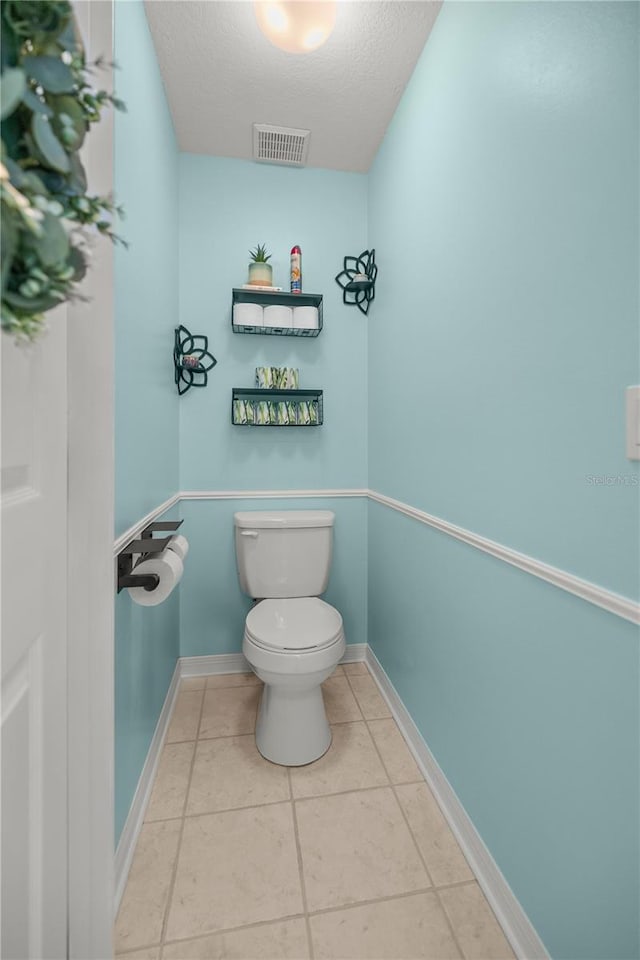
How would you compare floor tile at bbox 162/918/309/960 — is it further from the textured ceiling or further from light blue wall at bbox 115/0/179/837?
the textured ceiling

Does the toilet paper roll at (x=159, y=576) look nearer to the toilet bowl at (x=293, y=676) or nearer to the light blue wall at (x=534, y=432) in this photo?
the toilet bowl at (x=293, y=676)

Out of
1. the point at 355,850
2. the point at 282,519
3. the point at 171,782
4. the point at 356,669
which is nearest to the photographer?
the point at 355,850

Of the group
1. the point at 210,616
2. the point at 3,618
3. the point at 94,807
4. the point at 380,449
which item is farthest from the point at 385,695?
the point at 3,618

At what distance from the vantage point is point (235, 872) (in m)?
1.07

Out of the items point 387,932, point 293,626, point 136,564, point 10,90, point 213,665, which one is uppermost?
point 10,90

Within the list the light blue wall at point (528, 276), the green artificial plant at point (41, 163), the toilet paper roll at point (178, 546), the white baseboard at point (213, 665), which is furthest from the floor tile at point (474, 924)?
the green artificial plant at point (41, 163)

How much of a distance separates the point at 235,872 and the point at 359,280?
→ 2229mm

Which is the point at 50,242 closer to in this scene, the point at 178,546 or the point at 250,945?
the point at 178,546

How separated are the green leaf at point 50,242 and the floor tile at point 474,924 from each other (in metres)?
1.49

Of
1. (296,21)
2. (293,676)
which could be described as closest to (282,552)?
(293,676)

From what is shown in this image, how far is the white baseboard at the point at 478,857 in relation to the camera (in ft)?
2.94

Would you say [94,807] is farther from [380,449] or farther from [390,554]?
[380,449]

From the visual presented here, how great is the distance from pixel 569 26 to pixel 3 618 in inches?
55.5

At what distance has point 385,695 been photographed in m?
1.81
